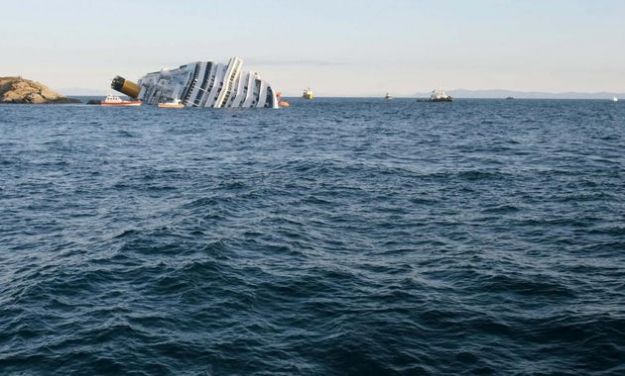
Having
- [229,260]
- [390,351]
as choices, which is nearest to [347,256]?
→ [229,260]

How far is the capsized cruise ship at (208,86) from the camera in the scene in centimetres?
11450

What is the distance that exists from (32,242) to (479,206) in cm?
2131

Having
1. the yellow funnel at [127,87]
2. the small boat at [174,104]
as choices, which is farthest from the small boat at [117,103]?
the small boat at [174,104]

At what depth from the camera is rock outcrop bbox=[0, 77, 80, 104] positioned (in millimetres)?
162750

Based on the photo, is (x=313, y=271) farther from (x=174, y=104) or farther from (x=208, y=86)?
(x=174, y=104)

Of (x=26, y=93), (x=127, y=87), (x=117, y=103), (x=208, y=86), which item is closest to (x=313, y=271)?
(x=208, y=86)

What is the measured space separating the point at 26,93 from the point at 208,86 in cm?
8005

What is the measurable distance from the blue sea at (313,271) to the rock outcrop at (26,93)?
140035 mm

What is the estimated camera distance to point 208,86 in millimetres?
117062

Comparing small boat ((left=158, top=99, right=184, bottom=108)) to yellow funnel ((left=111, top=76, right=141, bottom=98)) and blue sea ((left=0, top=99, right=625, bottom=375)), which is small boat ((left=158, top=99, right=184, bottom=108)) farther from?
blue sea ((left=0, top=99, right=625, bottom=375))

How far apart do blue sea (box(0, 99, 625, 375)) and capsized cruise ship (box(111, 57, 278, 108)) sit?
7667cm

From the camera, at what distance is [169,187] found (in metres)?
34.1

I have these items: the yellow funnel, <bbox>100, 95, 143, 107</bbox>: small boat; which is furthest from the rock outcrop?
the yellow funnel

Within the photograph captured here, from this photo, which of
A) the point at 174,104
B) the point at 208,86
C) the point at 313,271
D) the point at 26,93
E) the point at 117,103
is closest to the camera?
the point at 313,271
